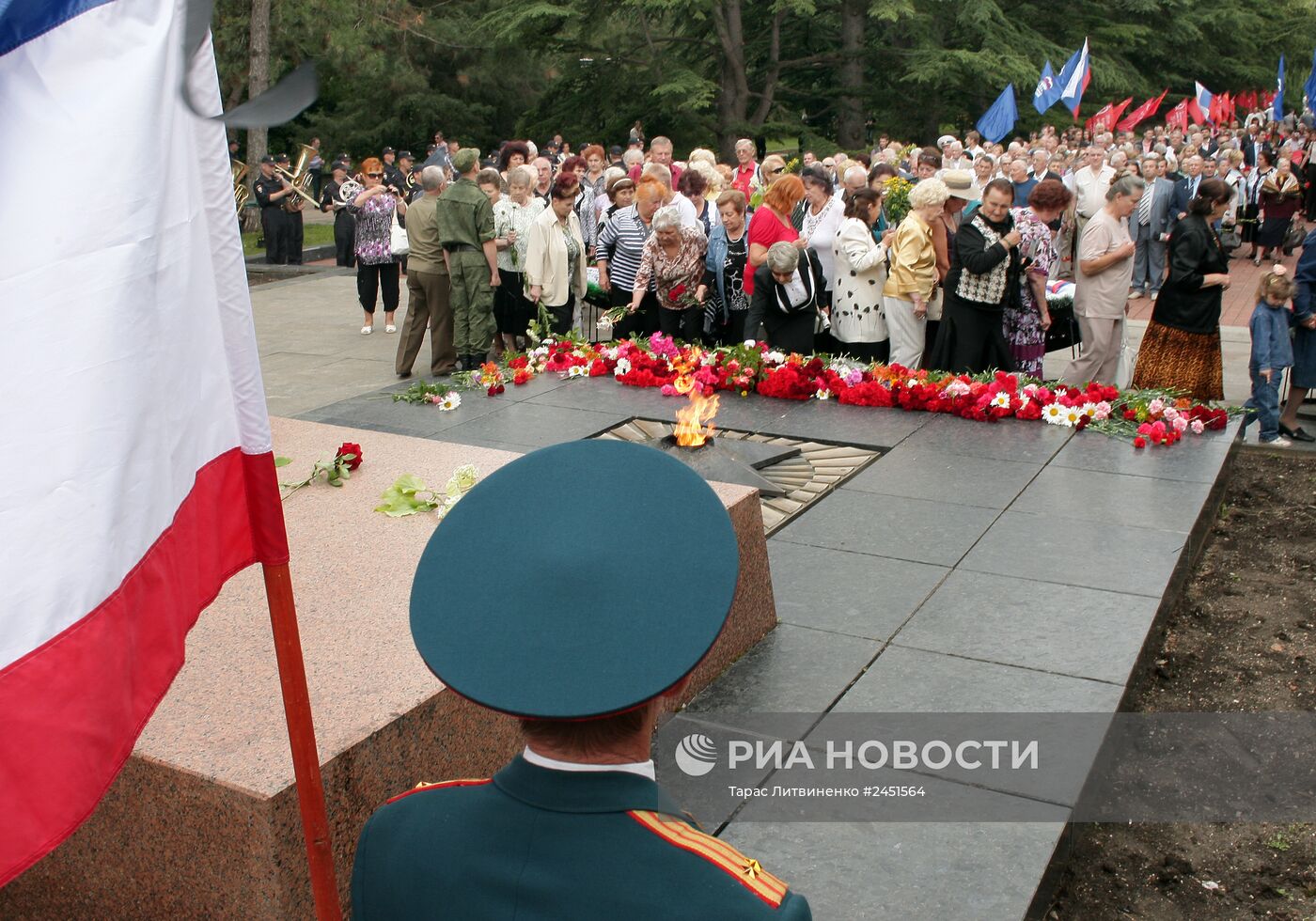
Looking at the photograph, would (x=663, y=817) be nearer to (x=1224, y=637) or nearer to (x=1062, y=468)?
(x=1224, y=637)

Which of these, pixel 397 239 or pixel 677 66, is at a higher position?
pixel 677 66

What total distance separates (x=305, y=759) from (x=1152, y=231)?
621 inches

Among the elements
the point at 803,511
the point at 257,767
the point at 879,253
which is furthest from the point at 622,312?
the point at 257,767

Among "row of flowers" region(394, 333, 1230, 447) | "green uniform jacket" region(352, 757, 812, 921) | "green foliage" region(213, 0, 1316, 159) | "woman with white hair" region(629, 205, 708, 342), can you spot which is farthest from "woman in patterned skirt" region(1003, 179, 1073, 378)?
"green foliage" region(213, 0, 1316, 159)

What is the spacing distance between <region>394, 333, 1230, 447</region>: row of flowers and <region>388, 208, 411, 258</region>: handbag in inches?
107

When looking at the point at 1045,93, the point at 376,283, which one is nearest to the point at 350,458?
the point at 376,283

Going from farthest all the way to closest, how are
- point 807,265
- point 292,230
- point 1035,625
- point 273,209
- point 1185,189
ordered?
point 292,230, point 273,209, point 1185,189, point 807,265, point 1035,625

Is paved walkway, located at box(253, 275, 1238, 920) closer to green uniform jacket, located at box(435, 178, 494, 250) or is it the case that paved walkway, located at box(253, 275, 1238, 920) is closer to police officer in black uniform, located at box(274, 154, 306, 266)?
green uniform jacket, located at box(435, 178, 494, 250)

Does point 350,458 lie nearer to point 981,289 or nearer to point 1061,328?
point 981,289

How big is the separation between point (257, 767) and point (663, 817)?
187 cm

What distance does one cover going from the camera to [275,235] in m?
20.1

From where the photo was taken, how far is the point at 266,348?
13633 mm

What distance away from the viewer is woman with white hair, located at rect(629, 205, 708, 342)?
32.2 ft

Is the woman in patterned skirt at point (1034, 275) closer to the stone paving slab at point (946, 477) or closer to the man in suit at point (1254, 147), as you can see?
the stone paving slab at point (946, 477)
